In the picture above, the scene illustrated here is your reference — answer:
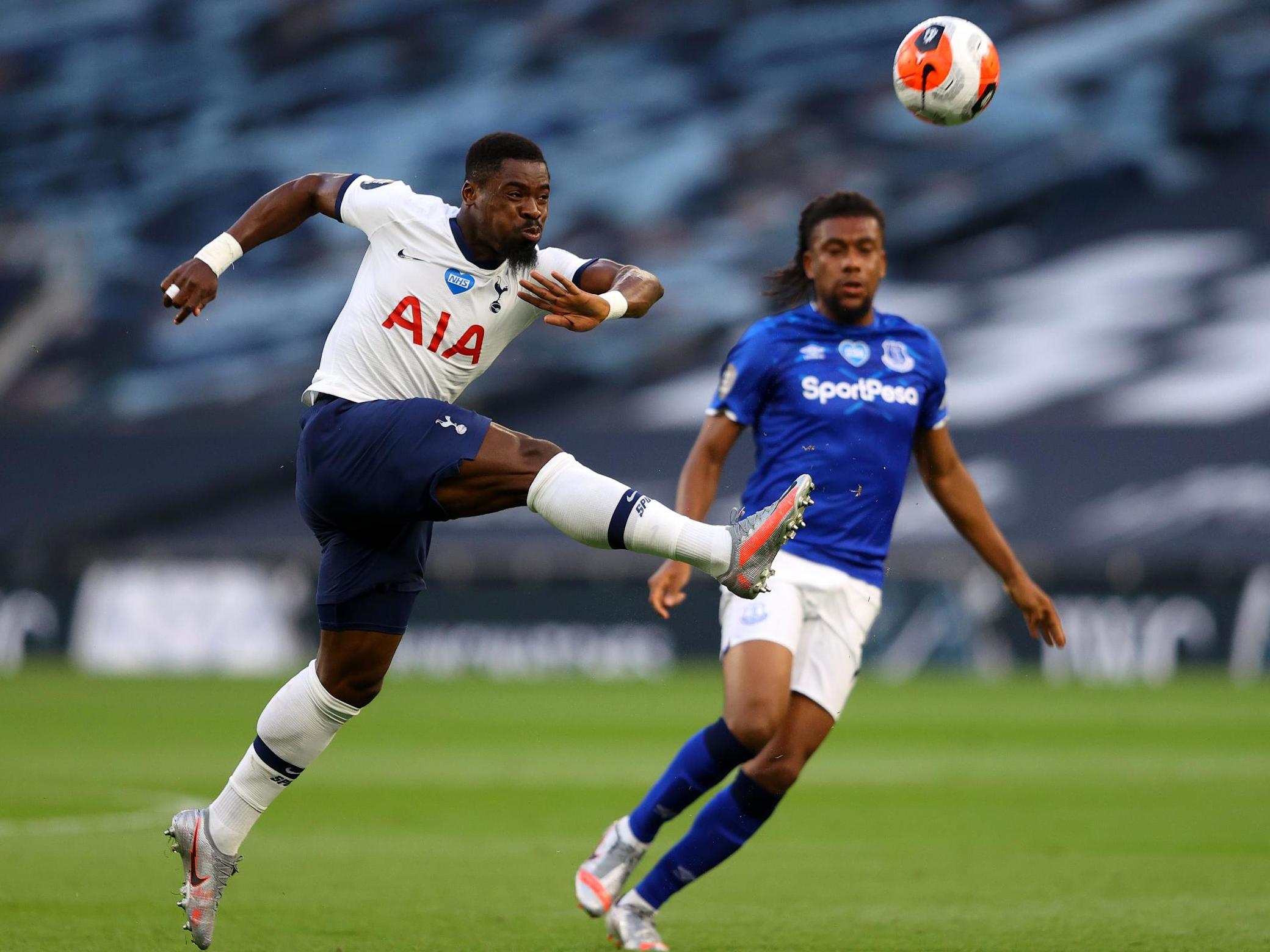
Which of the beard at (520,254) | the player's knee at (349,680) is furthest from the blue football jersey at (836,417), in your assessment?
the player's knee at (349,680)

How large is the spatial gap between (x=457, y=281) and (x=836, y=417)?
4.77 ft

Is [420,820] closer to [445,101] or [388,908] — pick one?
[388,908]

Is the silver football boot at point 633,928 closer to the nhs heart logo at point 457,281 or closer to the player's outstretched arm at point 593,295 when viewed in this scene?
the player's outstretched arm at point 593,295

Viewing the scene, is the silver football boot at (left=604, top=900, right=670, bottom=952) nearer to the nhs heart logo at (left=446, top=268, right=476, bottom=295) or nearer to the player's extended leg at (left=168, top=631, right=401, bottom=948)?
the player's extended leg at (left=168, top=631, right=401, bottom=948)

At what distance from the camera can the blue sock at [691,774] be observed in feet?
19.1

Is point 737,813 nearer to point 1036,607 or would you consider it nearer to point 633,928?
point 633,928

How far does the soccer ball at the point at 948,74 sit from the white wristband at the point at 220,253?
7.72 ft

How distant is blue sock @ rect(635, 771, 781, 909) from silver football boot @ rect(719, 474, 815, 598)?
1.12 meters

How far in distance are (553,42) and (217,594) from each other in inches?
458

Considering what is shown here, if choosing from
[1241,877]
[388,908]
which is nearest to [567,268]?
[388,908]

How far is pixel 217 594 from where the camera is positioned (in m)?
21.7

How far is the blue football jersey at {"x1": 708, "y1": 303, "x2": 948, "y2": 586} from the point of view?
615 cm

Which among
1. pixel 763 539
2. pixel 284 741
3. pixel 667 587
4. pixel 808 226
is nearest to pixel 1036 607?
pixel 667 587

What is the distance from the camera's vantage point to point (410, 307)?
5.44 meters
